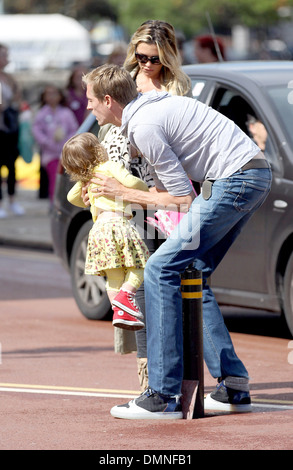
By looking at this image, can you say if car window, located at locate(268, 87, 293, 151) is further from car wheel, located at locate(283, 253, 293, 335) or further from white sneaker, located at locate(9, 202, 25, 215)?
white sneaker, located at locate(9, 202, 25, 215)

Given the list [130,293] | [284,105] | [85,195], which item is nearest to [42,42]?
[284,105]

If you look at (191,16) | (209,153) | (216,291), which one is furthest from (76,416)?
(191,16)

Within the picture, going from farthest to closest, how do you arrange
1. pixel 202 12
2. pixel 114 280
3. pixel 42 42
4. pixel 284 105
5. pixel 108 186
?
1. pixel 202 12
2. pixel 42 42
3. pixel 284 105
4. pixel 114 280
5. pixel 108 186

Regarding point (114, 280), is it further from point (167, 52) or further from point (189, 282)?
point (167, 52)

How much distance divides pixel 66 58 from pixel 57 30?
2.68m

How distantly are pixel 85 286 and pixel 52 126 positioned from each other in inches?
330

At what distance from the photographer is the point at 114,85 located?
20.6 feet

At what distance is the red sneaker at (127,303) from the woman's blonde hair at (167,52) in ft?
3.59

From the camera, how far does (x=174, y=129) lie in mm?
5949

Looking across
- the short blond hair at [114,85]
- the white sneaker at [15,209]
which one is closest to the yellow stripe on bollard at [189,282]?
the short blond hair at [114,85]

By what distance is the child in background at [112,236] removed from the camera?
20.8ft

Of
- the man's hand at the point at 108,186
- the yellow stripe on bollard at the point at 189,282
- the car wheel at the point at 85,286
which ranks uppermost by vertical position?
the man's hand at the point at 108,186

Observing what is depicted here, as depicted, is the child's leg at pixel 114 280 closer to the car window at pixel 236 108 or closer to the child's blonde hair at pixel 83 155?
the child's blonde hair at pixel 83 155

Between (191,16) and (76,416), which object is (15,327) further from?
(191,16)
